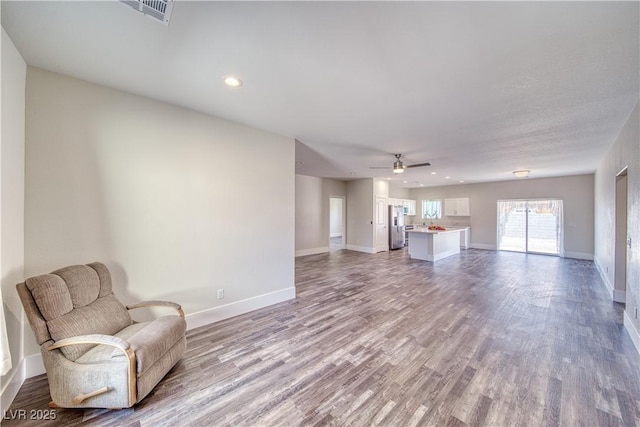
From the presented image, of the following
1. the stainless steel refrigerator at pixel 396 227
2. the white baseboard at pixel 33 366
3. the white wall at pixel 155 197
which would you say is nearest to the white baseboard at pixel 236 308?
the white wall at pixel 155 197

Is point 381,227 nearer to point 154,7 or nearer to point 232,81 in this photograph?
A: point 232,81

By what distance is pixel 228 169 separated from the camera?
3332mm

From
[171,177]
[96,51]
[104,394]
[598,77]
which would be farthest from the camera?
[171,177]

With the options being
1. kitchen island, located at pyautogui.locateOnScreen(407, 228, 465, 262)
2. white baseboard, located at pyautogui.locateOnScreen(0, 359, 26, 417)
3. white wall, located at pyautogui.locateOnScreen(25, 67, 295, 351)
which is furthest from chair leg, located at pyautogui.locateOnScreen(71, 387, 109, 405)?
kitchen island, located at pyautogui.locateOnScreen(407, 228, 465, 262)

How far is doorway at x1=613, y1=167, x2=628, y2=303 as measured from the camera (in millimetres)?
3967

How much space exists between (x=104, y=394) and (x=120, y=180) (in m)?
1.93

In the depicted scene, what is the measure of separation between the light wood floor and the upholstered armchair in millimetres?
187

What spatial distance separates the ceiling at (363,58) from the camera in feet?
4.96

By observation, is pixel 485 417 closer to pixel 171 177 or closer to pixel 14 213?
pixel 171 177

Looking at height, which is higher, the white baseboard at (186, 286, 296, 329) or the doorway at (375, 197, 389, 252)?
the doorway at (375, 197, 389, 252)

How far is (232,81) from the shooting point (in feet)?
7.56

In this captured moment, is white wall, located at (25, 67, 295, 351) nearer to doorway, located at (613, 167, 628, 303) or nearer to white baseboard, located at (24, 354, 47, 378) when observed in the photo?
white baseboard, located at (24, 354, 47, 378)

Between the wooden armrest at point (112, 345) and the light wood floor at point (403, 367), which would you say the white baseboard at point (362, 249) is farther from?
Result: the wooden armrest at point (112, 345)

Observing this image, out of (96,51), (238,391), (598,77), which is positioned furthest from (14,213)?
(598,77)
